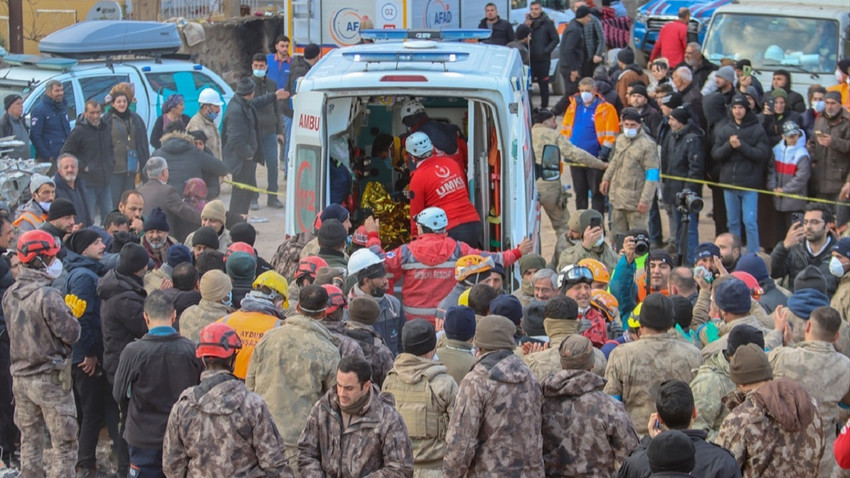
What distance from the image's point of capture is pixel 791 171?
13.0 meters

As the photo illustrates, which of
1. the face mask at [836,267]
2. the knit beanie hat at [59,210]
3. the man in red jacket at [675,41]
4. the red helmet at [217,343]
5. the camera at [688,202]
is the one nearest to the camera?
the red helmet at [217,343]

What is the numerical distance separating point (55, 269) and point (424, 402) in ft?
11.6

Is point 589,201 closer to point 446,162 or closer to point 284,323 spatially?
point 446,162

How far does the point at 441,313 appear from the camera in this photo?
8289 mm

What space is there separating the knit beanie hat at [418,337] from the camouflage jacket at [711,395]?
146 cm

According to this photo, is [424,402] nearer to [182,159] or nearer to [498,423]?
[498,423]

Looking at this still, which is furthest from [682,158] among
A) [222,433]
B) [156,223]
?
[222,433]

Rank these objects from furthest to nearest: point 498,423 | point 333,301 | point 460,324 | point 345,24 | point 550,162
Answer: point 345,24 → point 550,162 → point 333,301 → point 460,324 → point 498,423

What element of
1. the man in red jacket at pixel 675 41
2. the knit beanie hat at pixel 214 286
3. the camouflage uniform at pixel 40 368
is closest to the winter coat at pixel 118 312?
the camouflage uniform at pixel 40 368

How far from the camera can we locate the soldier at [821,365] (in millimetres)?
6957

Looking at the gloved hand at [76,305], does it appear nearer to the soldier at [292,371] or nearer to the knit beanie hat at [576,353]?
the soldier at [292,371]

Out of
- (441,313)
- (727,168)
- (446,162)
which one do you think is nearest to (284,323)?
(441,313)

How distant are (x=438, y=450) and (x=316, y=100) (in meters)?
3.43

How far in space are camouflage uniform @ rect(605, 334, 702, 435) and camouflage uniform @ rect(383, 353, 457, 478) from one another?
39.8 inches
